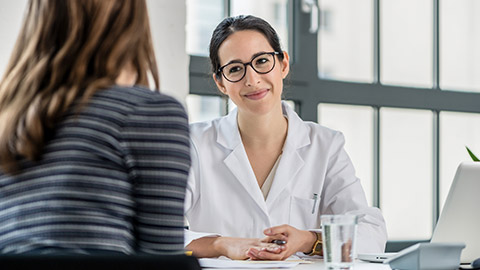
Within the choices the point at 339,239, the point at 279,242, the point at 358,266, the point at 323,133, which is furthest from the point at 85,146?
the point at 323,133

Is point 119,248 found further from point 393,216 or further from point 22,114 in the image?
point 393,216

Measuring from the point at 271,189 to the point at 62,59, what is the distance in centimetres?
134

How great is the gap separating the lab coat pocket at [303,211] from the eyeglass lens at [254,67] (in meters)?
0.46

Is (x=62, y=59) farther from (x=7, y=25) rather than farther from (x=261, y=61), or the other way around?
(x=7, y=25)

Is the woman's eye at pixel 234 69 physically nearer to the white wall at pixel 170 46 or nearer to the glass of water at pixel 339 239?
the white wall at pixel 170 46

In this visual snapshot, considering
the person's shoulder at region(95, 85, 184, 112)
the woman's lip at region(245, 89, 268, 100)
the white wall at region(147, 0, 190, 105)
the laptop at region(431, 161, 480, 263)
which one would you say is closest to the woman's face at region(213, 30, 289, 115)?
the woman's lip at region(245, 89, 268, 100)

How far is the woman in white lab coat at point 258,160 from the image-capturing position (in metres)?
2.23

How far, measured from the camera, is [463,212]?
1569mm

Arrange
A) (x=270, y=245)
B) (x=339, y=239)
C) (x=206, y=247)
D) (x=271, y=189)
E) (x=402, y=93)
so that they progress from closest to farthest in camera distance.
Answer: (x=339, y=239) < (x=270, y=245) < (x=206, y=247) < (x=271, y=189) < (x=402, y=93)

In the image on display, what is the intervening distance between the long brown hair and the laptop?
85cm

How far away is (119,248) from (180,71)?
1927 millimetres

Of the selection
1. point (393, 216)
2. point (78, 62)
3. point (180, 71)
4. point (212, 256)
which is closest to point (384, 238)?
point (212, 256)

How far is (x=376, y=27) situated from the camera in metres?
3.45

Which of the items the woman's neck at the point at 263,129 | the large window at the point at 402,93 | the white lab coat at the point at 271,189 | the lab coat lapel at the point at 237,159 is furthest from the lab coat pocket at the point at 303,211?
the large window at the point at 402,93
